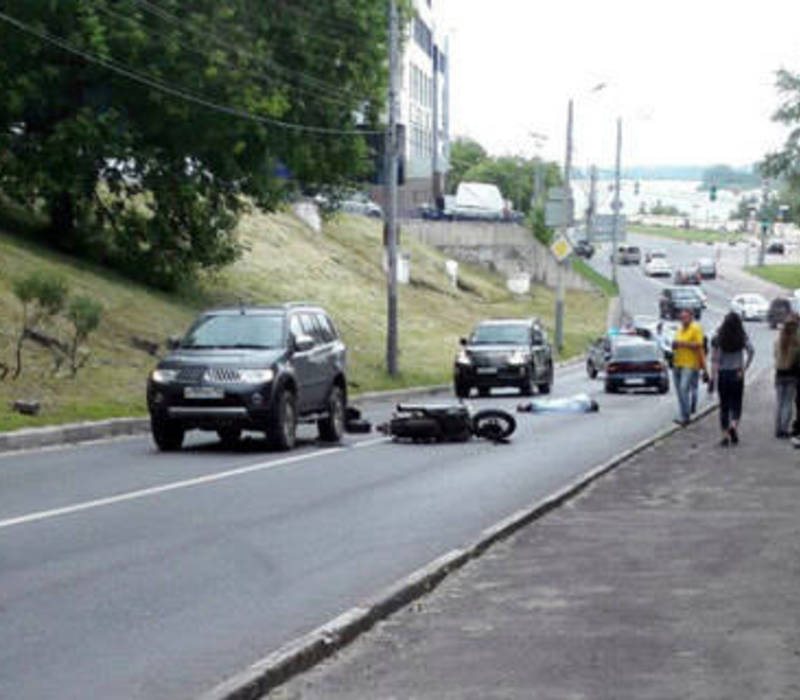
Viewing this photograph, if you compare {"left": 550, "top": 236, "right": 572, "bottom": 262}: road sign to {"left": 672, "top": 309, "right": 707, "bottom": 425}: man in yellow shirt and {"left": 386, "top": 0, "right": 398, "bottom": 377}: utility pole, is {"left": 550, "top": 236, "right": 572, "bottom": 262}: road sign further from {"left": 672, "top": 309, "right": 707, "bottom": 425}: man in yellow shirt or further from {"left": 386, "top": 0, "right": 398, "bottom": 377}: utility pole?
{"left": 672, "top": 309, "right": 707, "bottom": 425}: man in yellow shirt

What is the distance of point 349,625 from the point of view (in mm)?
9344

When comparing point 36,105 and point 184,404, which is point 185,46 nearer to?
point 36,105

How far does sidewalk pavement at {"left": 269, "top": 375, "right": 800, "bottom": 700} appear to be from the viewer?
800 cm

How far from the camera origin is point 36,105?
4247 centimetres

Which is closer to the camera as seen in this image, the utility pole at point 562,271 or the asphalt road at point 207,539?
the asphalt road at point 207,539

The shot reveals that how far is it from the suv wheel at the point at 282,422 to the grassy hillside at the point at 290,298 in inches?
137

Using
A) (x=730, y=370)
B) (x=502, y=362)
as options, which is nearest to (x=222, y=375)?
(x=730, y=370)

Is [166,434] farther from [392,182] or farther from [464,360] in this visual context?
[392,182]

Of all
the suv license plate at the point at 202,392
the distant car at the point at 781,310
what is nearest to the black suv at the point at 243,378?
the suv license plate at the point at 202,392

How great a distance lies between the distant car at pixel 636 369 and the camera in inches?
1843

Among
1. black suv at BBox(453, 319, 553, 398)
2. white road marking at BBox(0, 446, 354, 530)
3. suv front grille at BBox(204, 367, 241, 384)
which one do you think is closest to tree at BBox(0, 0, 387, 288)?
black suv at BBox(453, 319, 553, 398)

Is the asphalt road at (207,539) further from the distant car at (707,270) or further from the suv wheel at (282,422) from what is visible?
the distant car at (707,270)

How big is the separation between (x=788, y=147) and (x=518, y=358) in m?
25.9

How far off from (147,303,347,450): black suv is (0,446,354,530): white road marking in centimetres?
81
